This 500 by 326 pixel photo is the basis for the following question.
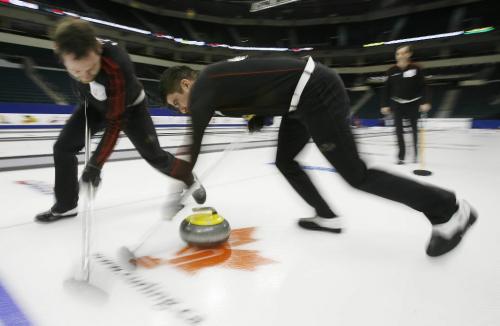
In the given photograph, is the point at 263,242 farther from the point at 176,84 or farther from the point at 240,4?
the point at 240,4

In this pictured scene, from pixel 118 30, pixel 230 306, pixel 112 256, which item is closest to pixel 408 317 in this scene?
pixel 230 306

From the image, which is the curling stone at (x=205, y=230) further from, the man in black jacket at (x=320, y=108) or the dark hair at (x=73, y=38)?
the dark hair at (x=73, y=38)

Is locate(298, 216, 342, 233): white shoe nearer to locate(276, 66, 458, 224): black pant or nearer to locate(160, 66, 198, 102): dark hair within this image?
locate(276, 66, 458, 224): black pant

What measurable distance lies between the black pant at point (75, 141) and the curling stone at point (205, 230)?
21.4 inches

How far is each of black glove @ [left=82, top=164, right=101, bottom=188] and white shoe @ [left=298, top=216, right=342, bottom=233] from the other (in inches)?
46.2

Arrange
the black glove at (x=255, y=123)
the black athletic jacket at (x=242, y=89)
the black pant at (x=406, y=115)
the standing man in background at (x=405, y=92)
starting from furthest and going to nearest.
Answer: the black pant at (x=406, y=115), the standing man in background at (x=405, y=92), the black glove at (x=255, y=123), the black athletic jacket at (x=242, y=89)

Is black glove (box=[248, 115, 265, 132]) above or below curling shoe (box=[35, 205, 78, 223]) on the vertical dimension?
above

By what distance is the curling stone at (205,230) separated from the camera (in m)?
1.57

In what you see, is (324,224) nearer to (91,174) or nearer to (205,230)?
(205,230)

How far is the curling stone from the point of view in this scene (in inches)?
61.7

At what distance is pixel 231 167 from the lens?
4.06 m

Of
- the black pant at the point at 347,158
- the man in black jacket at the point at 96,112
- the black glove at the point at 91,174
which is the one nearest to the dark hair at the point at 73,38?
the man in black jacket at the point at 96,112

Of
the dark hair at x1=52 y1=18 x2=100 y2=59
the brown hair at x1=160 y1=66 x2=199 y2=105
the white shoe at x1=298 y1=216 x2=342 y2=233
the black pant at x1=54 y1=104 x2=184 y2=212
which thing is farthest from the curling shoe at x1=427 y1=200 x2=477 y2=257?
the dark hair at x1=52 y1=18 x2=100 y2=59

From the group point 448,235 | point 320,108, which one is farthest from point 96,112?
point 448,235
